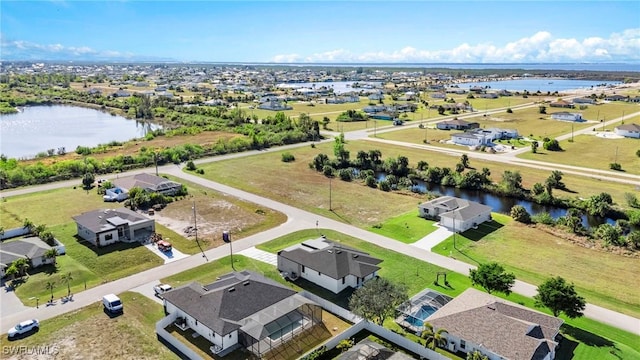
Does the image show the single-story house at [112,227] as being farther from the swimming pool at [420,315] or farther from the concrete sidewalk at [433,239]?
the swimming pool at [420,315]

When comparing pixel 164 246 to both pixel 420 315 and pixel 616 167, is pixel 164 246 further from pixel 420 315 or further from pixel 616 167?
pixel 616 167

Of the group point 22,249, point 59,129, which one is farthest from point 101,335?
point 59,129

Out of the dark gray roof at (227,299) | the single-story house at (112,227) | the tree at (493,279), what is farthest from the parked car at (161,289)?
the tree at (493,279)

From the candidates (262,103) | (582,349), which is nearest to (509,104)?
(262,103)

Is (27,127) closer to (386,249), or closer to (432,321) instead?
(386,249)

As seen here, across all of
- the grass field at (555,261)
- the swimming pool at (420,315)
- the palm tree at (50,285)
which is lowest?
the grass field at (555,261)
